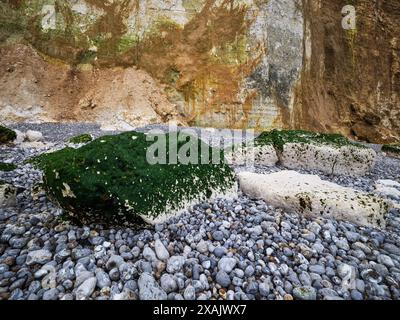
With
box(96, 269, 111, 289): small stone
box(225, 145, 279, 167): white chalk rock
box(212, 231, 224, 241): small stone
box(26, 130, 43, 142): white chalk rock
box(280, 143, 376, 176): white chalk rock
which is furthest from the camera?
box(26, 130, 43, 142): white chalk rock

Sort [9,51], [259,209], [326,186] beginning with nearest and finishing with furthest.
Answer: [259,209], [326,186], [9,51]

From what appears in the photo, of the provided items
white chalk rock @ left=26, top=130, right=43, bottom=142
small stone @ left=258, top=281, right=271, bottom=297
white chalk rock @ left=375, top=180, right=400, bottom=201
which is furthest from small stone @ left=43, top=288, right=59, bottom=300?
white chalk rock @ left=26, top=130, right=43, bottom=142

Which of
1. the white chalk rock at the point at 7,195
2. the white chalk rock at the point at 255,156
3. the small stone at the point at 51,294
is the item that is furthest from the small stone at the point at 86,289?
the white chalk rock at the point at 255,156

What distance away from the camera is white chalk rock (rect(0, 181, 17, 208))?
2934 millimetres

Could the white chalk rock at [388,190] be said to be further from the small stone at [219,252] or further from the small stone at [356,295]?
the small stone at [219,252]

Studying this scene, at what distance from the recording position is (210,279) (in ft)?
6.53

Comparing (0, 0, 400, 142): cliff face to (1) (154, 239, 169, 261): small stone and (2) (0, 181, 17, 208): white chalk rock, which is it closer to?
(2) (0, 181, 17, 208): white chalk rock

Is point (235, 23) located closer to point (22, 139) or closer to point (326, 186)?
point (22, 139)

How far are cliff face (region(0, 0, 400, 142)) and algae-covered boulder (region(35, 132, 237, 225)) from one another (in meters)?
11.8

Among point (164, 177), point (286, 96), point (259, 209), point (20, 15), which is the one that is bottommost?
point (259, 209)

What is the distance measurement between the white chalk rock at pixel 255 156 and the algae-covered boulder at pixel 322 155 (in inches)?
7.6

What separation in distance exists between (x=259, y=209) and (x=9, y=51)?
18.3m

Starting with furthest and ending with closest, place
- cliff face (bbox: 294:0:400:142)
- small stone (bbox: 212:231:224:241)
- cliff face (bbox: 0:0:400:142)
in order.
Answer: cliff face (bbox: 294:0:400:142), cliff face (bbox: 0:0:400:142), small stone (bbox: 212:231:224:241)
